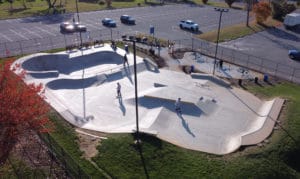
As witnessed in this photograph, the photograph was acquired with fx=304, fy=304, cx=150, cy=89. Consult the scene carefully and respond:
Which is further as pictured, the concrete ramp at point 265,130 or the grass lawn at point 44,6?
the grass lawn at point 44,6

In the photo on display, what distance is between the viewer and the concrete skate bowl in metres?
38.8

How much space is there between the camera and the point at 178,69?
4044cm

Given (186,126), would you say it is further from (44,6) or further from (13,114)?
(44,6)

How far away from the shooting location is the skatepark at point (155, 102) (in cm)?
2616

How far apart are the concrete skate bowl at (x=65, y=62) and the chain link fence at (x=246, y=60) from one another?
1180 cm

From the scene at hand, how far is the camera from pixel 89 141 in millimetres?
24141

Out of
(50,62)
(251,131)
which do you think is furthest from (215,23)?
(251,131)

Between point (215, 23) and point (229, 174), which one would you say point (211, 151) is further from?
point (215, 23)

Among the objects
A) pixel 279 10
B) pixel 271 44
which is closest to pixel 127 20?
pixel 271 44

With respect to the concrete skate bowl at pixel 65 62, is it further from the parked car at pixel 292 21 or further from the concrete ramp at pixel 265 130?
the parked car at pixel 292 21

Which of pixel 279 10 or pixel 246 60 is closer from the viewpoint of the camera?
pixel 246 60

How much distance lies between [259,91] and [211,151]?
13804 millimetres

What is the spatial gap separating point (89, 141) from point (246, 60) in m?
28.5

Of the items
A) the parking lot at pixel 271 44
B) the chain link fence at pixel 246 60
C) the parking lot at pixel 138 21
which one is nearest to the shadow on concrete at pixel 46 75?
the parking lot at pixel 138 21
